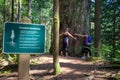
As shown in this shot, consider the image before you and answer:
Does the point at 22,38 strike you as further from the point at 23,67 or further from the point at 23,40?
the point at 23,67

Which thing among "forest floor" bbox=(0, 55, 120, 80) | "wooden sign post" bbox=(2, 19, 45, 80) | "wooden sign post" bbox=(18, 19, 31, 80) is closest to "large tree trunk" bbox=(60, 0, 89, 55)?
"forest floor" bbox=(0, 55, 120, 80)

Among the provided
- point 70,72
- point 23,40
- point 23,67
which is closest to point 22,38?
point 23,40

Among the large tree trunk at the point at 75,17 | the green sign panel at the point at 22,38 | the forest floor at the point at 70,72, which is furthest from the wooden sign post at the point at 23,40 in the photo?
the large tree trunk at the point at 75,17

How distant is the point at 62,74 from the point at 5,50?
199 inches

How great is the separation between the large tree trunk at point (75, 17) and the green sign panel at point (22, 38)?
9830mm

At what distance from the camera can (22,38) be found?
6168mm

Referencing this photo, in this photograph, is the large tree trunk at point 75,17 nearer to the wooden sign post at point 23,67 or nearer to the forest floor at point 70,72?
the forest floor at point 70,72

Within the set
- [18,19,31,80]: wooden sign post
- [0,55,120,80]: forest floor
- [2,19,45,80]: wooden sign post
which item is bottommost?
[0,55,120,80]: forest floor

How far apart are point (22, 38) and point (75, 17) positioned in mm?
10186

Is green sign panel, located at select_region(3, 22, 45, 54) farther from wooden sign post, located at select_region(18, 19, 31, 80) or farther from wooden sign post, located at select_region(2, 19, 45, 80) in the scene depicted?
wooden sign post, located at select_region(18, 19, 31, 80)

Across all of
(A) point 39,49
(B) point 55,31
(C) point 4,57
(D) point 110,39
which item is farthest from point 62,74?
(D) point 110,39

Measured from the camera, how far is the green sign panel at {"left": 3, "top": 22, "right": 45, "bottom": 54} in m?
6.11

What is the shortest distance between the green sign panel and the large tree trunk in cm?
983

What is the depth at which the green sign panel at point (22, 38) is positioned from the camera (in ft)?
20.0
